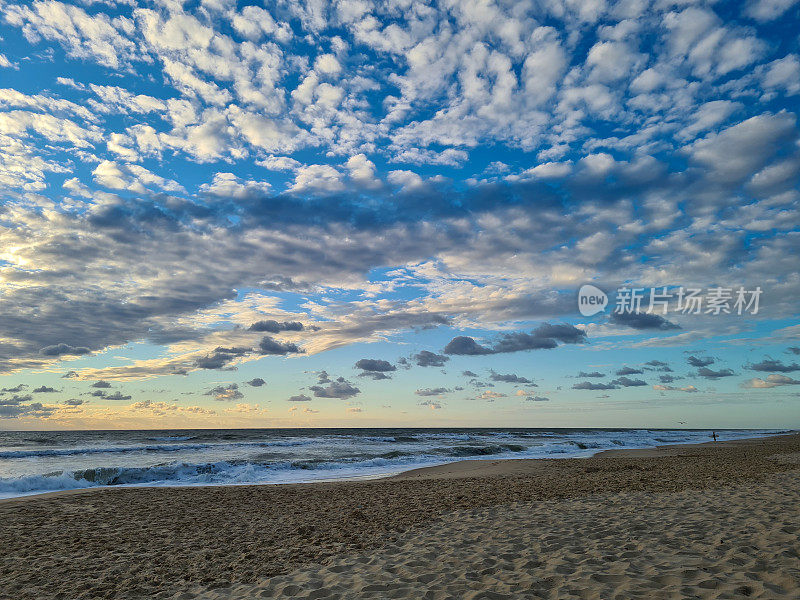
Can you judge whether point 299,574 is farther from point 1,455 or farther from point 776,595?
point 1,455

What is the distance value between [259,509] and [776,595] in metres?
13.0

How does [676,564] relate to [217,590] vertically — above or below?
above

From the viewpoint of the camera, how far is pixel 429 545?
8828 mm

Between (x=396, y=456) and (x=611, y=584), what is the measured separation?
34.6 meters

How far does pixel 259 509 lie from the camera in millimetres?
14531

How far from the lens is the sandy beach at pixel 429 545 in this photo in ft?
21.5

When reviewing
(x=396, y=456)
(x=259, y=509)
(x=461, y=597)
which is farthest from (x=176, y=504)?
(x=396, y=456)

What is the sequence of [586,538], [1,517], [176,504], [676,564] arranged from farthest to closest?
[176,504] < [1,517] < [586,538] < [676,564]

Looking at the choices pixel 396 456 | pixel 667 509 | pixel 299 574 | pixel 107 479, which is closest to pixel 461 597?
pixel 299 574

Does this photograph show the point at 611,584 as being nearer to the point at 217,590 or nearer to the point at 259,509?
the point at 217,590

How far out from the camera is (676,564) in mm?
6855

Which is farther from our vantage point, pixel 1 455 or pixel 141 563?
pixel 1 455

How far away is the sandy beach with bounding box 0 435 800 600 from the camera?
655 cm

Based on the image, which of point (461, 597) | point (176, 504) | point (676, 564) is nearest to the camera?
point (461, 597)
